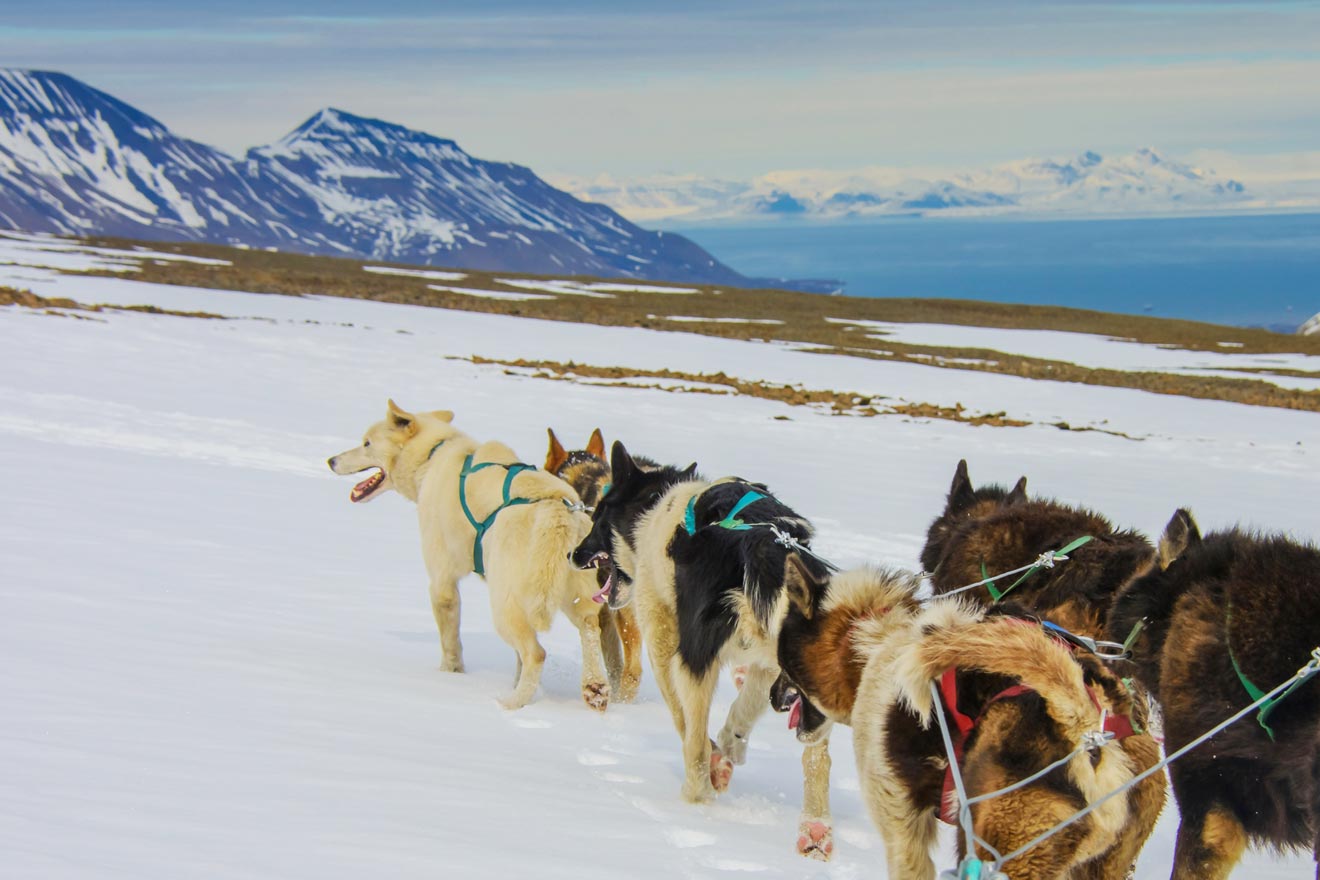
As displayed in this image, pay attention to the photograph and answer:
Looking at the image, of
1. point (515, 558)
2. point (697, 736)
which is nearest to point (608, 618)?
point (515, 558)

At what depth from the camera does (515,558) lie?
6.40 metres

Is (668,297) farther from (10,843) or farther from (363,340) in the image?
(10,843)

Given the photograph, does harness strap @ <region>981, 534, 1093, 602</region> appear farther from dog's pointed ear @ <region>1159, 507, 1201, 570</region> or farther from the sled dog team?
dog's pointed ear @ <region>1159, 507, 1201, 570</region>

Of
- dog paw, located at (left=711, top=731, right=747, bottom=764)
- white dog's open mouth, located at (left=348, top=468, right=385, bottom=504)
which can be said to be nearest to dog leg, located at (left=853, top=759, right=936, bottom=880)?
dog paw, located at (left=711, top=731, right=747, bottom=764)

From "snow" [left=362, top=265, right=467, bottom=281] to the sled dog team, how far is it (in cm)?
6406

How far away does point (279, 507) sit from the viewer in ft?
39.1

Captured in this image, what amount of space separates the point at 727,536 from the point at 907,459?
41.8ft

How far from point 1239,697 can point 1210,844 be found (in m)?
0.50

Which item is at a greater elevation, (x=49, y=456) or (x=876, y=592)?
(x=876, y=592)

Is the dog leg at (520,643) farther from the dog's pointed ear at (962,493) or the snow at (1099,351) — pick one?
the snow at (1099,351)

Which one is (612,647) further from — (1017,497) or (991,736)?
(991,736)

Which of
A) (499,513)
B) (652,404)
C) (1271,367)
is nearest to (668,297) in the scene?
(1271,367)

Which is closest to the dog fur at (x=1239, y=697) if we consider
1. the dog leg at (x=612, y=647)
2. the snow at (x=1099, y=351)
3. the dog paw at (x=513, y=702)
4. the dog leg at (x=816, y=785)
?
the dog leg at (x=816, y=785)

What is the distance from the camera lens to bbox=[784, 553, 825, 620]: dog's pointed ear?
3.96 metres
